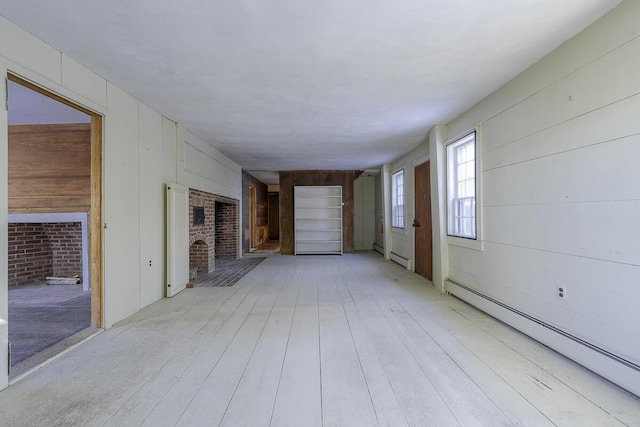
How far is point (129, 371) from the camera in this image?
7.73ft

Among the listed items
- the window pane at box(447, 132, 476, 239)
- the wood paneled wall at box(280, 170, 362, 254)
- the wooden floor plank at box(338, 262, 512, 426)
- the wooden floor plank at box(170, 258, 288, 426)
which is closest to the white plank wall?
the window pane at box(447, 132, 476, 239)

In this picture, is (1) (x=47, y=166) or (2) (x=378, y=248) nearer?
(1) (x=47, y=166)

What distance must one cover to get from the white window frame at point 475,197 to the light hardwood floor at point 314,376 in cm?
88

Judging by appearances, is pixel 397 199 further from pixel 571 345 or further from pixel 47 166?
pixel 47 166

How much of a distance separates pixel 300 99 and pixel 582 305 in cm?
328

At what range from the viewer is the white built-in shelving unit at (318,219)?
369 inches

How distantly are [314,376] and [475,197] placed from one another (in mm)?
2883

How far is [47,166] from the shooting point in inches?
193

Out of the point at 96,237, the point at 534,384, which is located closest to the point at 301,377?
the point at 534,384

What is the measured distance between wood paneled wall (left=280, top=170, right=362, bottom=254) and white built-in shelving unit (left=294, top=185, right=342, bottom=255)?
15 cm

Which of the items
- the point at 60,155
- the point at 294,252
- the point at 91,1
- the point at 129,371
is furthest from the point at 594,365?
the point at 294,252

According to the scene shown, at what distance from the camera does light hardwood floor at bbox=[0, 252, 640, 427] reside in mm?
1825

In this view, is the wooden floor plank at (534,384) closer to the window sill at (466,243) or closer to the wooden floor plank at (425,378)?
the wooden floor plank at (425,378)

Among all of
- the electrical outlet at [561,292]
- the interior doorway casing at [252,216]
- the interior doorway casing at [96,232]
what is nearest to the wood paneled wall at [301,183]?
the interior doorway casing at [252,216]
